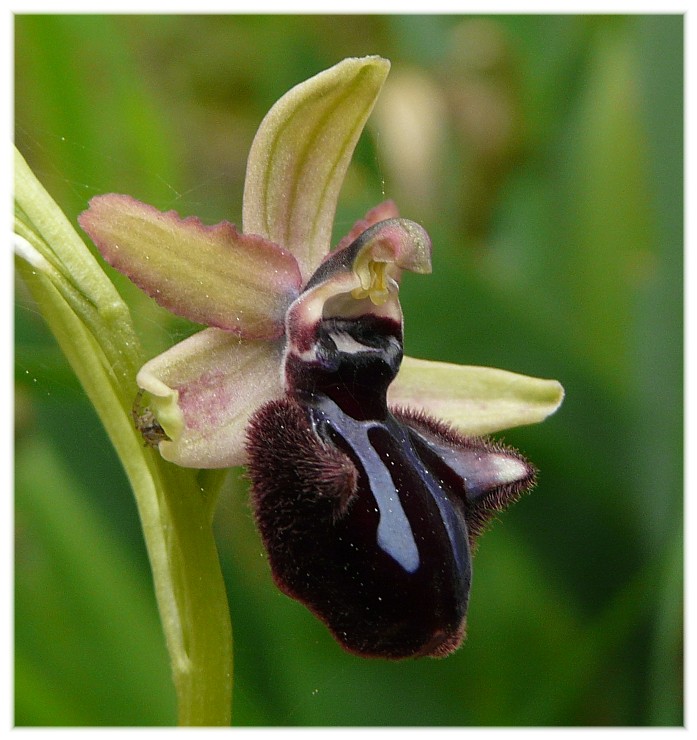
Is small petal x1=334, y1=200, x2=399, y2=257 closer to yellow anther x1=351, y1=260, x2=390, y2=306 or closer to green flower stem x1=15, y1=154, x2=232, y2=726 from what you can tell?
yellow anther x1=351, y1=260, x2=390, y2=306

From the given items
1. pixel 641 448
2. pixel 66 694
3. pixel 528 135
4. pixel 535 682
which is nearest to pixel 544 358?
pixel 641 448

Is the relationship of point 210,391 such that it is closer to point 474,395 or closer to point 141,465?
point 141,465

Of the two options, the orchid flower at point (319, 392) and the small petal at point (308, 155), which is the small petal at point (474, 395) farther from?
the small petal at point (308, 155)

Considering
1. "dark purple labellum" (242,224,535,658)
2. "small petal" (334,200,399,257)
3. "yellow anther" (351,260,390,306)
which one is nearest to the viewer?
"dark purple labellum" (242,224,535,658)

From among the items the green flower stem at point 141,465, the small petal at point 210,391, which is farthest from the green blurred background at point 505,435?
the small petal at point 210,391

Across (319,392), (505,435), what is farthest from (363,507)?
(505,435)

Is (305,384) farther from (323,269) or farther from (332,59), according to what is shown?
(332,59)

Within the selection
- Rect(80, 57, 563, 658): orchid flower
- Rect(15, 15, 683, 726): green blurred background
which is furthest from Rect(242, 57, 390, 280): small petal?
Rect(15, 15, 683, 726): green blurred background

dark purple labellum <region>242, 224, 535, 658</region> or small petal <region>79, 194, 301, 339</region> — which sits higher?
small petal <region>79, 194, 301, 339</region>
